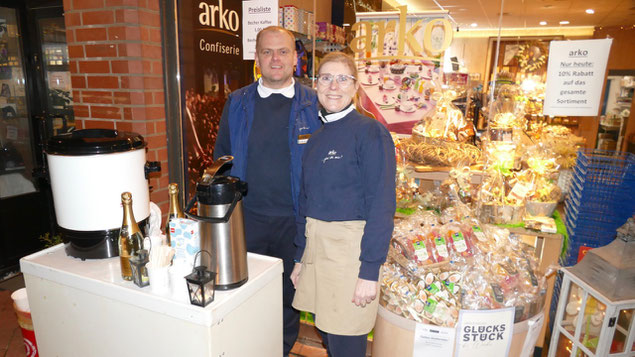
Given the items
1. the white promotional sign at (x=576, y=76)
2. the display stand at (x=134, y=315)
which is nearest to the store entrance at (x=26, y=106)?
the display stand at (x=134, y=315)

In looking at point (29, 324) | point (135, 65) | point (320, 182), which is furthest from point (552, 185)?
point (29, 324)

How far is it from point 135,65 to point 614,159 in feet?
9.36

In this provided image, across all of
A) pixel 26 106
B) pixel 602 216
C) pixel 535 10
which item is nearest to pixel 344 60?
pixel 602 216

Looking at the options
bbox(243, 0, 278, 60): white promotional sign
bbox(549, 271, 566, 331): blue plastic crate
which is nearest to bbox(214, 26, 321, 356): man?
bbox(243, 0, 278, 60): white promotional sign

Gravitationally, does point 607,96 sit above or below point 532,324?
above

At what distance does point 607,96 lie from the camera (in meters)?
5.45

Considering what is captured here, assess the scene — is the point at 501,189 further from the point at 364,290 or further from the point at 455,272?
the point at 364,290

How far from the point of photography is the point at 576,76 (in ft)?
6.52

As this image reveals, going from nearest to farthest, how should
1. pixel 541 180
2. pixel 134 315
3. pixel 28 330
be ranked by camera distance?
pixel 134 315, pixel 28 330, pixel 541 180

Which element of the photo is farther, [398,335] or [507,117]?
[507,117]

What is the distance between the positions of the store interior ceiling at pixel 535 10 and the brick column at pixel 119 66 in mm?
3610

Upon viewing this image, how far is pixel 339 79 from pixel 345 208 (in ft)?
1.69

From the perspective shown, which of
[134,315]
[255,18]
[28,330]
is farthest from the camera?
[255,18]

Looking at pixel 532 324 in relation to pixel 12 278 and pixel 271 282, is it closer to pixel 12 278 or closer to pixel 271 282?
pixel 271 282
